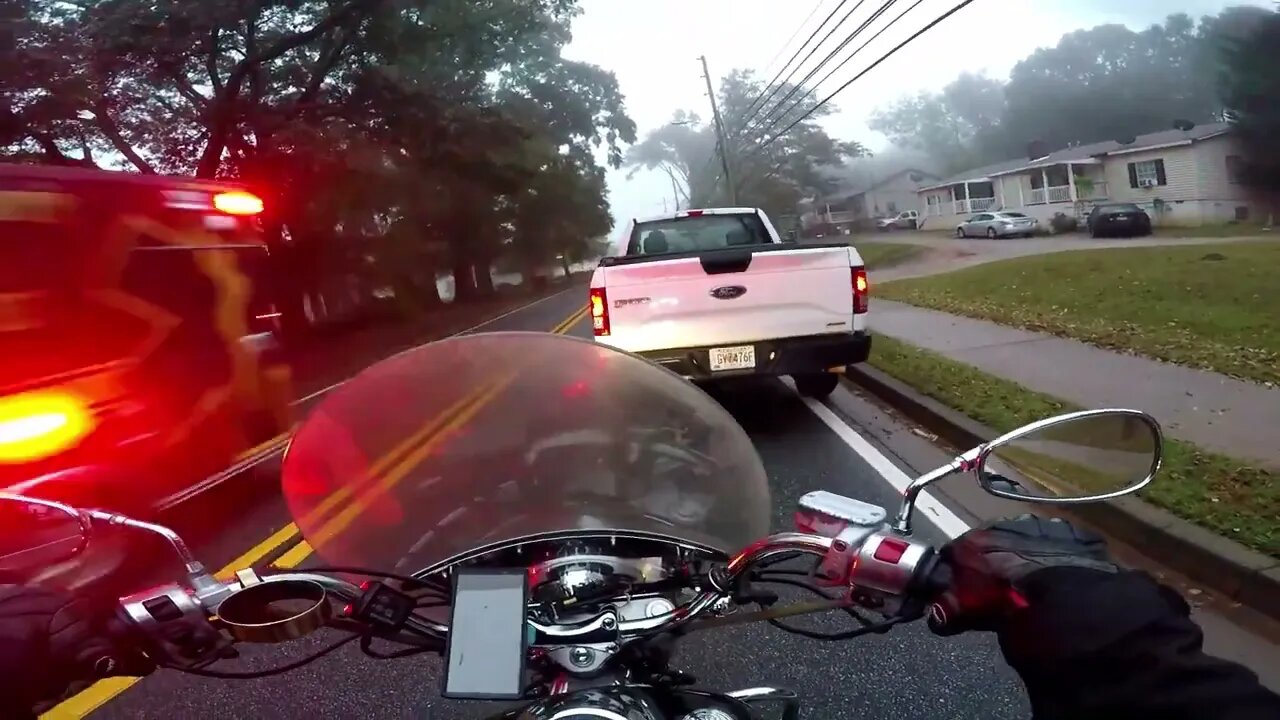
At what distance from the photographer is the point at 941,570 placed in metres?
1.59

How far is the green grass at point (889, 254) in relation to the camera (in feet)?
118

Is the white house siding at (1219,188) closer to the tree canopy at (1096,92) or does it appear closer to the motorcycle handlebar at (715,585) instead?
the tree canopy at (1096,92)

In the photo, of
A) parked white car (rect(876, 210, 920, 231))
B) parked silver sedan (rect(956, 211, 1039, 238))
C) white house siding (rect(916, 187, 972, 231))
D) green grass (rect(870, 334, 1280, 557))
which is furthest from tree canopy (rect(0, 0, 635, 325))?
parked white car (rect(876, 210, 920, 231))

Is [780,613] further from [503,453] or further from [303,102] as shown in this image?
[303,102]

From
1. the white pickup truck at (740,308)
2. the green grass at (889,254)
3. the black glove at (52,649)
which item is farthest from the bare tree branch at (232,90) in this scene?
the green grass at (889,254)

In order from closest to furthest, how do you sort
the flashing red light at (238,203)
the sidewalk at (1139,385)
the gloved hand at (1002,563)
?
the gloved hand at (1002,563) < the sidewalk at (1139,385) < the flashing red light at (238,203)

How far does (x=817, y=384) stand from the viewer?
9969mm

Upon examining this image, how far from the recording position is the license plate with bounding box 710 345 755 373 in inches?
323

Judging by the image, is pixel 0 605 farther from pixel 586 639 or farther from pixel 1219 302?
pixel 1219 302

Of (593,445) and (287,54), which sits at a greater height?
(287,54)

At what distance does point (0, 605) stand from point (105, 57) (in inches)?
667

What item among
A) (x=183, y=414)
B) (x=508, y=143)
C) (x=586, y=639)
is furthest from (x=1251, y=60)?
(x=508, y=143)

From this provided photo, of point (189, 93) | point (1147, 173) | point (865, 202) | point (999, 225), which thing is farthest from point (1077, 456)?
point (865, 202)

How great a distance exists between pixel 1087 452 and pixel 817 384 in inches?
319
